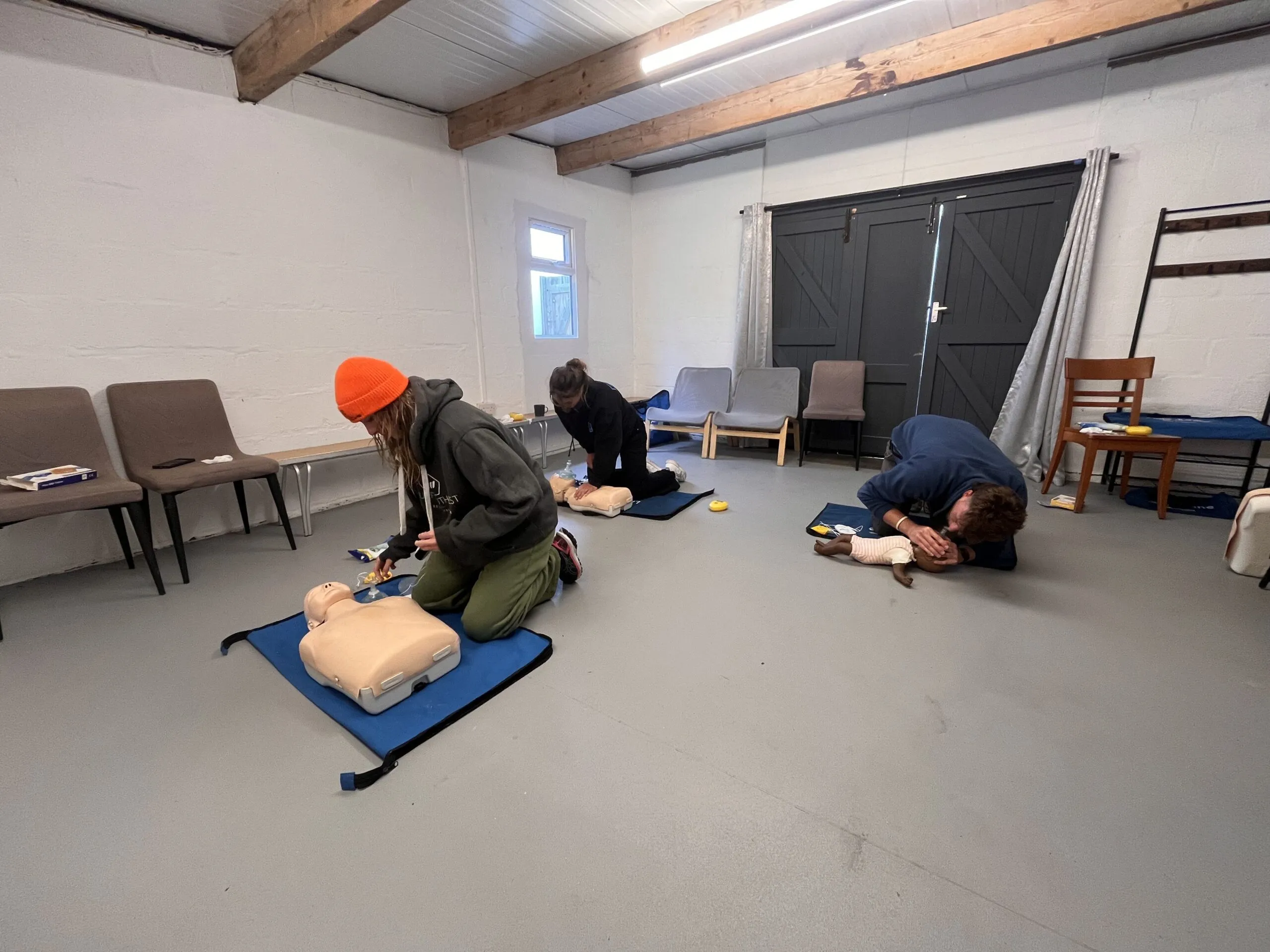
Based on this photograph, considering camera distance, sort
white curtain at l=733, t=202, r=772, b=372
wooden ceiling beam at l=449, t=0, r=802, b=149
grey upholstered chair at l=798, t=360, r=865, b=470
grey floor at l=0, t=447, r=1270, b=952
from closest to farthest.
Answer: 1. grey floor at l=0, t=447, r=1270, b=952
2. wooden ceiling beam at l=449, t=0, r=802, b=149
3. grey upholstered chair at l=798, t=360, r=865, b=470
4. white curtain at l=733, t=202, r=772, b=372

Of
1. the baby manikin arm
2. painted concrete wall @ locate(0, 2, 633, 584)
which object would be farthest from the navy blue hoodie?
painted concrete wall @ locate(0, 2, 633, 584)

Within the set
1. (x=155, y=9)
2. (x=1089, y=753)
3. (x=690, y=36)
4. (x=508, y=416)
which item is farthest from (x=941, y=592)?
(x=155, y=9)

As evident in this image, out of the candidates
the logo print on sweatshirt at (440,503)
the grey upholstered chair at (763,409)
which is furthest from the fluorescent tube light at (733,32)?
the logo print on sweatshirt at (440,503)

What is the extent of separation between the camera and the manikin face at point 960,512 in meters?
2.18

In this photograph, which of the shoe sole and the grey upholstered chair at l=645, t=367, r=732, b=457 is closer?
the shoe sole

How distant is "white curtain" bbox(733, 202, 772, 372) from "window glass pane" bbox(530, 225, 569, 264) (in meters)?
1.77

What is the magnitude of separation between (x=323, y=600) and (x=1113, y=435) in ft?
13.7

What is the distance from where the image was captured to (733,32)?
8.99 feet

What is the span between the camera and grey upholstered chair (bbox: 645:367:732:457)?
4.89 meters

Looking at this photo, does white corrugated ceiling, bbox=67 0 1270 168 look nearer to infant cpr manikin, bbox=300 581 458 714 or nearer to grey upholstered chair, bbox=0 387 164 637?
grey upholstered chair, bbox=0 387 164 637

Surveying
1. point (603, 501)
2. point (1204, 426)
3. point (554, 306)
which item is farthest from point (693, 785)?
point (554, 306)

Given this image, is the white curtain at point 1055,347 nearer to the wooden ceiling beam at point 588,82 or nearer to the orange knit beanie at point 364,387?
the wooden ceiling beam at point 588,82

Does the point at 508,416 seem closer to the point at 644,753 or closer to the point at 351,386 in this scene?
the point at 351,386

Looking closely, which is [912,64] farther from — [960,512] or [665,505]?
[665,505]
